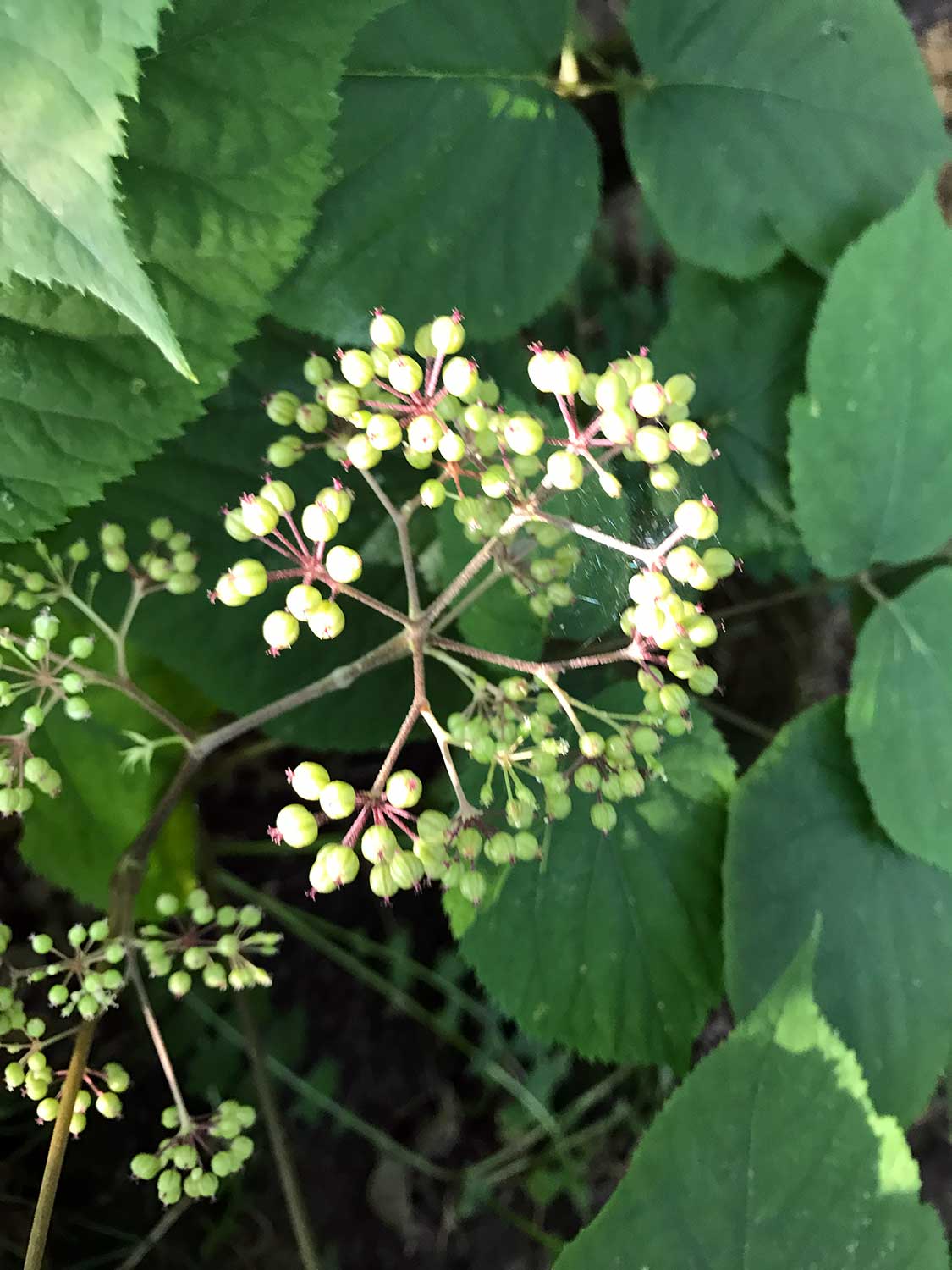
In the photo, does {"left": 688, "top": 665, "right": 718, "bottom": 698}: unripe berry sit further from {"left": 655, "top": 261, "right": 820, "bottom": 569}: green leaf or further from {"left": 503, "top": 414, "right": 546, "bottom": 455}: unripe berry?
{"left": 655, "top": 261, "right": 820, "bottom": 569}: green leaf

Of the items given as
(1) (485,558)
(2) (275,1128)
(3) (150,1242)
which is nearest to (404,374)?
(1) (485,558)

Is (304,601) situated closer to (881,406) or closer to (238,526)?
(238,526)

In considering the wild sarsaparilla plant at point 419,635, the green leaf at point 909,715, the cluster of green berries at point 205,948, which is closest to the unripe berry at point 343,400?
the wild sarsaparilla plant at point 419,635

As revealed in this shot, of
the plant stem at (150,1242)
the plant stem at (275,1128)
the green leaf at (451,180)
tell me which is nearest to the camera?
the green leaf at (451,180)

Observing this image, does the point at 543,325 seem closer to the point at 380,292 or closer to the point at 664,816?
the point at 380,292

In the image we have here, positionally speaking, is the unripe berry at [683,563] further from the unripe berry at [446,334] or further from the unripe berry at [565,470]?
the unripe berry at [446,334]
